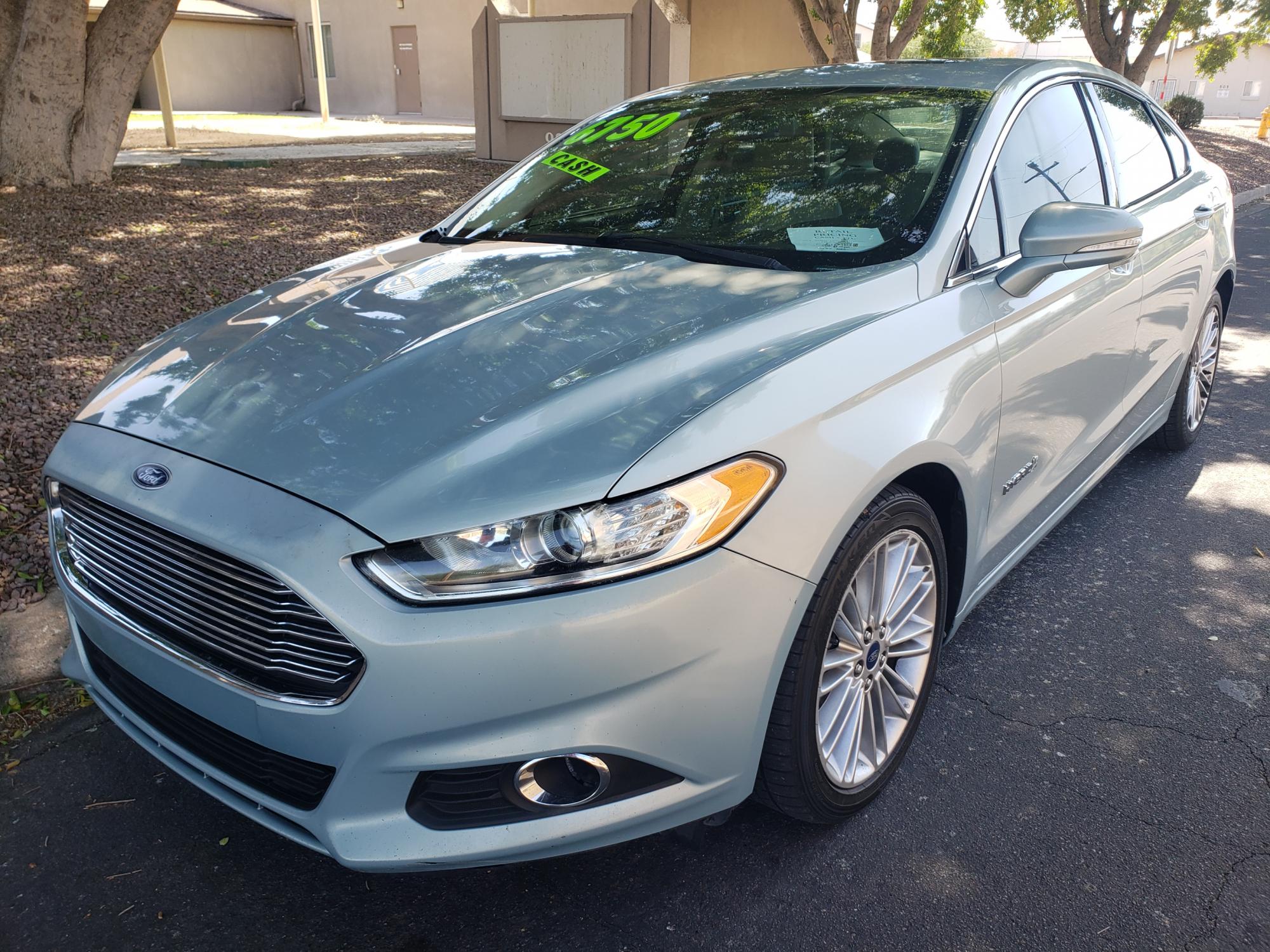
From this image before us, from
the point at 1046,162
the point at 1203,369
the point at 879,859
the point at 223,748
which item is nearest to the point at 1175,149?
the point at 1203,369

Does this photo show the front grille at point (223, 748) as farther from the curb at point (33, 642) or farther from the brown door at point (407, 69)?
the brown door at point (407, 69)

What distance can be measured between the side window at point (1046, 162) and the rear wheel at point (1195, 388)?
1.51 m

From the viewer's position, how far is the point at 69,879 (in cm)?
229

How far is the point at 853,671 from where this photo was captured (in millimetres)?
2312

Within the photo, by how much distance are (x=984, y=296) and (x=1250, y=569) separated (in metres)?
1.88

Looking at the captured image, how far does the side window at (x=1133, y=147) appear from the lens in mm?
3686

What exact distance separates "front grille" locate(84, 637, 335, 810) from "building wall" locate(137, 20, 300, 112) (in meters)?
29.4

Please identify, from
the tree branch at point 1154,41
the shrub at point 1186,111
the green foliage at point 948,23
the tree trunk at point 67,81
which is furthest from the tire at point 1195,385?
the shrub at point 1186,111

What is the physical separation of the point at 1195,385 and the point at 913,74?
236 cm

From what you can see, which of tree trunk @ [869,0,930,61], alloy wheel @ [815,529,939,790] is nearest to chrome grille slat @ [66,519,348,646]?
alloy wheel @ [815,529,939,790]

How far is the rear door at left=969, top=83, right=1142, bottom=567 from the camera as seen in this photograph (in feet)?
8.94

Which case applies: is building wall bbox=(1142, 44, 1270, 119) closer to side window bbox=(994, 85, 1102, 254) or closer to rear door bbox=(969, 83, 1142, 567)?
side window bbox=(994, 85, 1102, 254)

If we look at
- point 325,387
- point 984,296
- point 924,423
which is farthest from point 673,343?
point 984,296

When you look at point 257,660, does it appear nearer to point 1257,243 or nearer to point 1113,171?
point 1113,171
